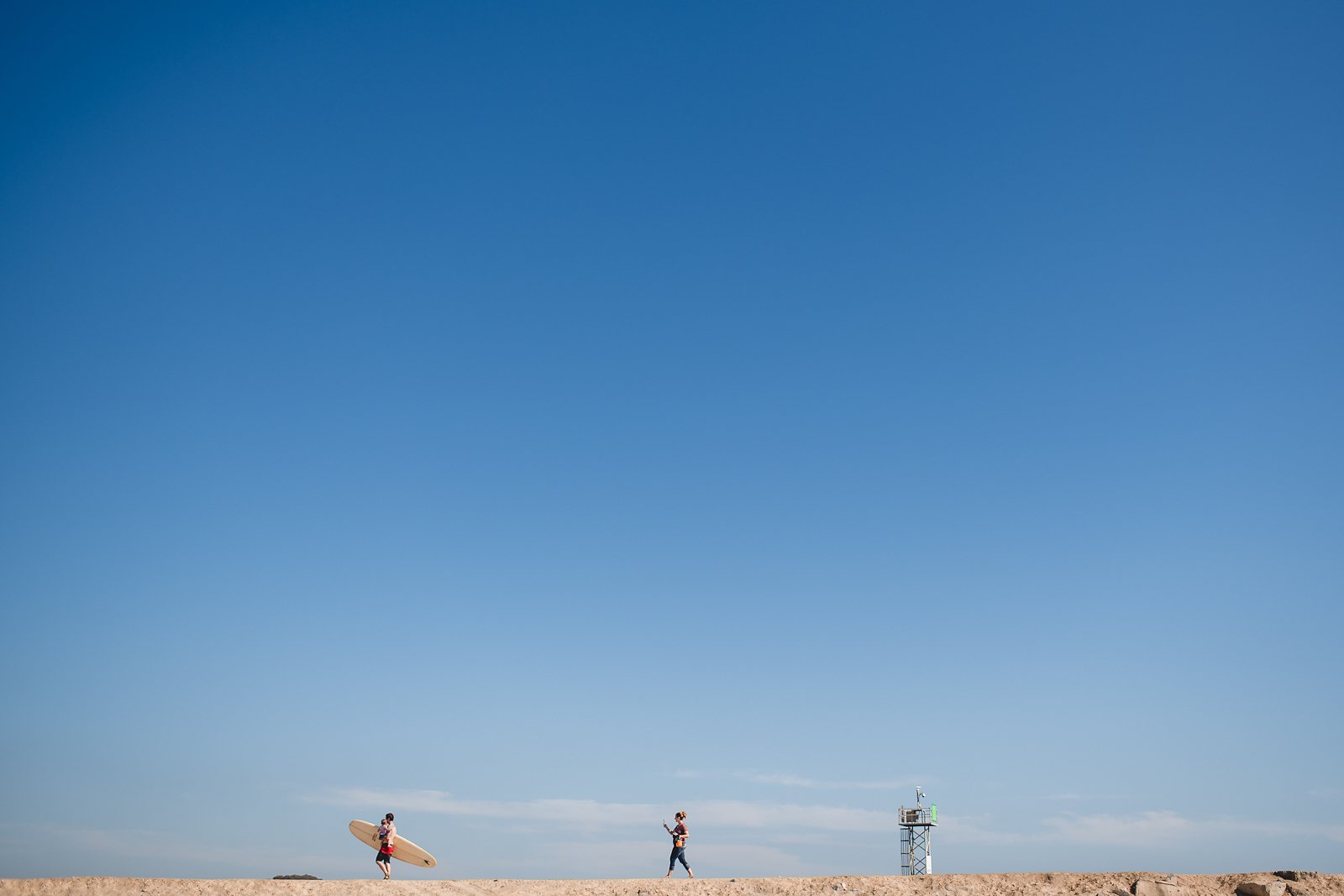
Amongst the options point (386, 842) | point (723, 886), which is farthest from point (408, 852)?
point (723, 886)

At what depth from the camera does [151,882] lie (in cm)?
2041

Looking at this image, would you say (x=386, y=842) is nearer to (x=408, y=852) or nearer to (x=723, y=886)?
(x=408, y=852)

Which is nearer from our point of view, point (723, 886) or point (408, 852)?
point (723, 886)

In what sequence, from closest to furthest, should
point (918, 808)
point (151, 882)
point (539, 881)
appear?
point (151, 882)
point (539, 881)
point (918, 808)

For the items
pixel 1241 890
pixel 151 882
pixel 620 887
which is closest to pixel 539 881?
pixel 620 887

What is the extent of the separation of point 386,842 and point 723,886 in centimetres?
864

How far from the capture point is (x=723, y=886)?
21.7 metres

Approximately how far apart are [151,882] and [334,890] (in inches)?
158

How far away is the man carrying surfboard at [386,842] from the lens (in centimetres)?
2295

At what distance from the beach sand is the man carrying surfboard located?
164 centimetres

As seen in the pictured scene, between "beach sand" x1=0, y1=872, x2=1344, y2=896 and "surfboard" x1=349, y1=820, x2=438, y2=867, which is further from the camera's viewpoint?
"surfboard" x1=349, y1=820, x2=438, y2=867

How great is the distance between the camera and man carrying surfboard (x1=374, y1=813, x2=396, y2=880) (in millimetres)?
22953

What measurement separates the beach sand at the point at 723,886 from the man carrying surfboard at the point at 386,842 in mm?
1636

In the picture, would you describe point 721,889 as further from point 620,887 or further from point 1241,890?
point 1241,890
